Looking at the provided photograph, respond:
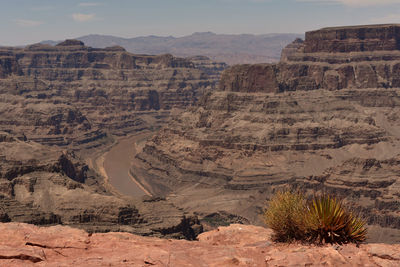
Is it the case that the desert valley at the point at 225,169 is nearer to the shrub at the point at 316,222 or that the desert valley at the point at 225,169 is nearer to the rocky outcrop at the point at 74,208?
the rocky outcrop at the point at 74,208

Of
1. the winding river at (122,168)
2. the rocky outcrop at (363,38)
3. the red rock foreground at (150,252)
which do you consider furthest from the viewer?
the rocky outcrop at (363,38)

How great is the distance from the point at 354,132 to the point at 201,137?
40696 millimetres

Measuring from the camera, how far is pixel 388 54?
18588 cm

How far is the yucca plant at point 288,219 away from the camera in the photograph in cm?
2067

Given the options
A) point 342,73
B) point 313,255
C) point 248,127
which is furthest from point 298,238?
point 342,73

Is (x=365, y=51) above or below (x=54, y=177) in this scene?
above

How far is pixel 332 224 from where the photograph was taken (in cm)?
2008

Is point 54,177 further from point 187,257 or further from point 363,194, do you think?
point 187,257

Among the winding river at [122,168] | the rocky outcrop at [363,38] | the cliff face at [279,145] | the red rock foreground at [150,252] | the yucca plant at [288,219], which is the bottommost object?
the winding river at [122,168]

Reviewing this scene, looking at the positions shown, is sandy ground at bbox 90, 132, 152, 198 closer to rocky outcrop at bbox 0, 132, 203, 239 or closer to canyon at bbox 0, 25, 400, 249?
canyon at bbox 0, 25, 400, 249

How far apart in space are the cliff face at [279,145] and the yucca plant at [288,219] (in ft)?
224

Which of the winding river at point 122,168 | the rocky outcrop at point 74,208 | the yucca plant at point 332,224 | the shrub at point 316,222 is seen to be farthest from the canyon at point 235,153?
the yucca plant at point 332,224

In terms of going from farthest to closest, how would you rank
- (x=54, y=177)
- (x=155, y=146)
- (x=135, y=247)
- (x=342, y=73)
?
(x=342, y=73) < (x=155, y=146) < (x=54, y=177) < (x=135, y=247)

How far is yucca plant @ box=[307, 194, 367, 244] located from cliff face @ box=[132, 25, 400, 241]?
68619 mm
